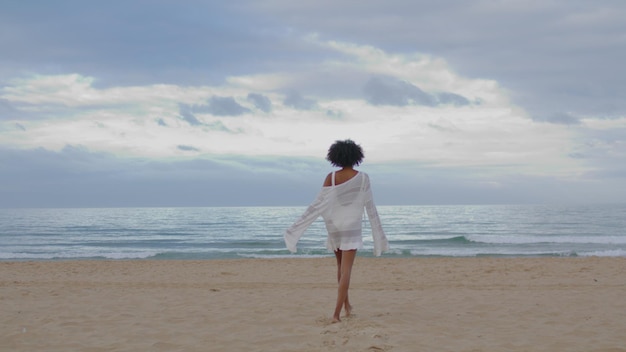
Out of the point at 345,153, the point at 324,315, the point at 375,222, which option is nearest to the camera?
the point at 345,153

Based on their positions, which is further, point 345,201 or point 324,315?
point 324,315

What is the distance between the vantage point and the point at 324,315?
21.6 feet

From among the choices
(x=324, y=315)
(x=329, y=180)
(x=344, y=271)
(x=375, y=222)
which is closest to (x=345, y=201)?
(x=329, y=180)

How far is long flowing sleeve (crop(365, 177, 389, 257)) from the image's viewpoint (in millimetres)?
5805

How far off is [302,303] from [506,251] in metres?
16.6

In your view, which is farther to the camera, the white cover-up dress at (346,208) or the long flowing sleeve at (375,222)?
the long flowing sleeve at (375,222)

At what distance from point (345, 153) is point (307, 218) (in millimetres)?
878

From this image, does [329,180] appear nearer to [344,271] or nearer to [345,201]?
[345,201]

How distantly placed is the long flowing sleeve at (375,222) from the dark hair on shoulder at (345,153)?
11.5 inches

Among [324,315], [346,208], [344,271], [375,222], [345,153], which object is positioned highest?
[345,153]

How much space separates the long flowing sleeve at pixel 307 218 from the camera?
5801mm

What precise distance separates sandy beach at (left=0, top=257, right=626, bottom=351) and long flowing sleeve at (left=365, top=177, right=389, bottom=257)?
860 millimetres

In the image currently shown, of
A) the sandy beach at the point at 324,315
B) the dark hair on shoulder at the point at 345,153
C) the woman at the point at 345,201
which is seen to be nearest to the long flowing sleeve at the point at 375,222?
the woman at the point at 345,201

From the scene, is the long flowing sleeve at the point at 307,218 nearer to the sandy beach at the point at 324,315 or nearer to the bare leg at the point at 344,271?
the bare leg at the point at 344,271
